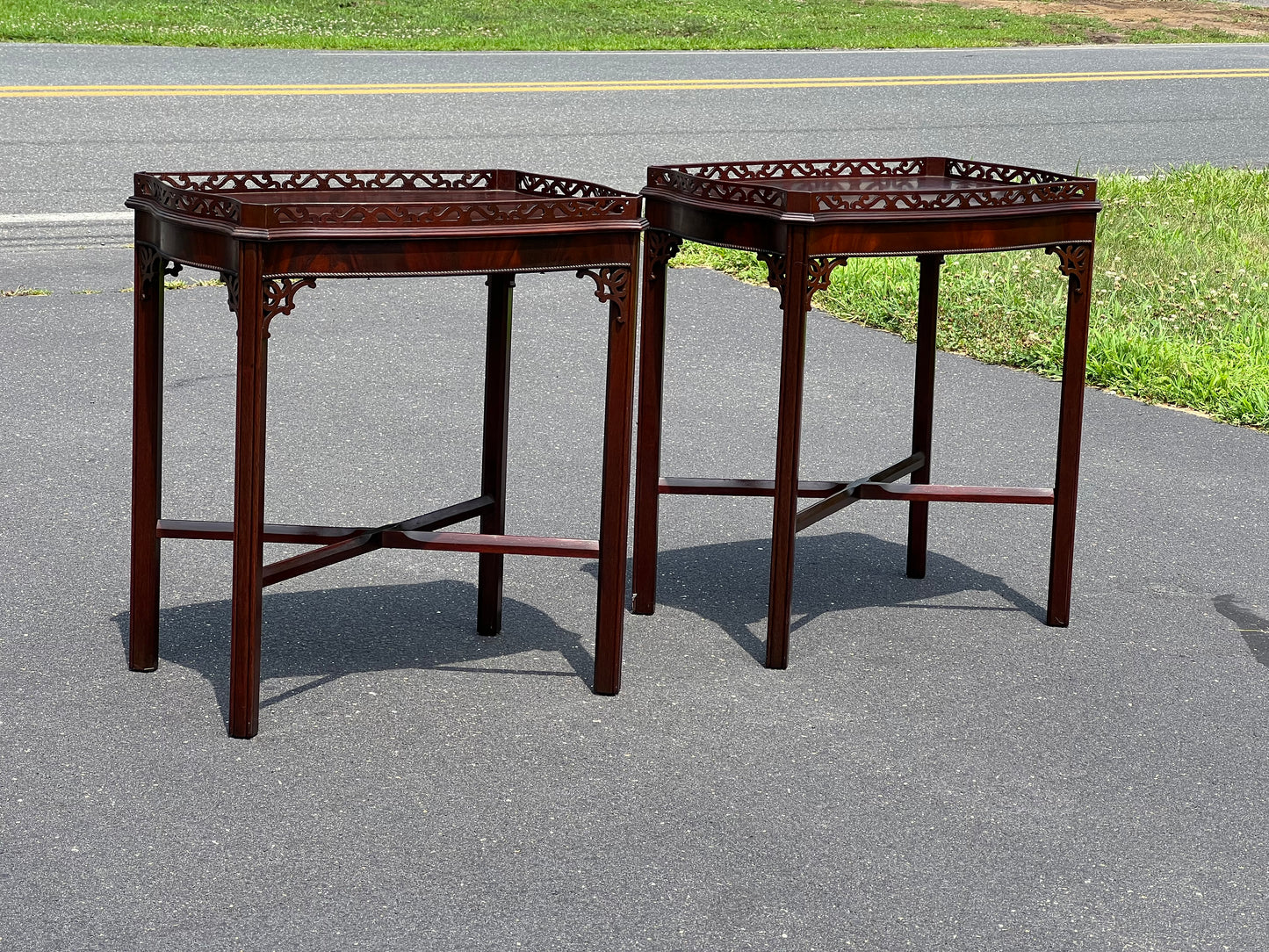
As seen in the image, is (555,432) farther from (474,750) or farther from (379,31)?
(379,31)

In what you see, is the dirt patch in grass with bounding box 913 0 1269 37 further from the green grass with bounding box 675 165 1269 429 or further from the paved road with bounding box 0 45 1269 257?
the green grass with bounding box 675 165 1269 429

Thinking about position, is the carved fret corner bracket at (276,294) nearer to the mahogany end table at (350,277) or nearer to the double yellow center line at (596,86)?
the mahogany end table at (350,277)

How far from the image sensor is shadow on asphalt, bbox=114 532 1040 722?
375 centimetres

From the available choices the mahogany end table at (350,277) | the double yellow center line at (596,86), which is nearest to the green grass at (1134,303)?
the mahogany end table at (350,277)

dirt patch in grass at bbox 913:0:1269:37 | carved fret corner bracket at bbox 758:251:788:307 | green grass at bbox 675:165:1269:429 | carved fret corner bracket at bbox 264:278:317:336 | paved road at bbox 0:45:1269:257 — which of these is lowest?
green grass at bbox 675:165:1269:429

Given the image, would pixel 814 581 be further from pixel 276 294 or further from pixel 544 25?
pixel 544 25

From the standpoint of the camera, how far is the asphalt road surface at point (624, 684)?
2795 mm

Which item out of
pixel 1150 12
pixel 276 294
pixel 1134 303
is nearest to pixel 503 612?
pixel 276 294

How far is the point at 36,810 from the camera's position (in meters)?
3.02

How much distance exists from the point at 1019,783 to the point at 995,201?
4.31 feet

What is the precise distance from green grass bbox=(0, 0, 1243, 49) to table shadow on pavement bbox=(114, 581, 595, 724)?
12.7 m

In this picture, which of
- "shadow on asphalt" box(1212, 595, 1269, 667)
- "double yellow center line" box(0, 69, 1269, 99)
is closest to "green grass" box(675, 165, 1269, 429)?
"shadow on asphalt" box(1212, 595, 1269, 667)

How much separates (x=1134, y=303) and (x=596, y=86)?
24.5ft

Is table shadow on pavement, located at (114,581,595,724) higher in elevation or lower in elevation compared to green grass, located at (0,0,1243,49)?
lower
